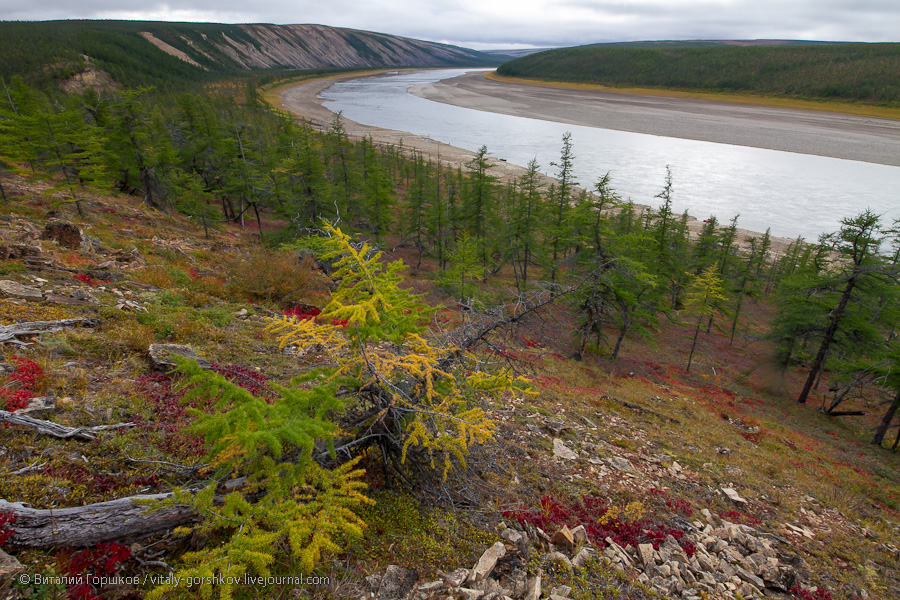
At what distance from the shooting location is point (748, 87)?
8981cm

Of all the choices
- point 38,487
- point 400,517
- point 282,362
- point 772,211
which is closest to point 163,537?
point 38,487

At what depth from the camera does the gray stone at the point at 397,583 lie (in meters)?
3.70

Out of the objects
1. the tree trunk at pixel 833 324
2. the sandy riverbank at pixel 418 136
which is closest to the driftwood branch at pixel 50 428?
the tree trunk at pixel 833 324

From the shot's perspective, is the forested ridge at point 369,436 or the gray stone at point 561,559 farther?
the gray stone at point 561,559

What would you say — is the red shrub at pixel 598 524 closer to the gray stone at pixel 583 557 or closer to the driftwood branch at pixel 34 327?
the gray stone at pixel 583 557

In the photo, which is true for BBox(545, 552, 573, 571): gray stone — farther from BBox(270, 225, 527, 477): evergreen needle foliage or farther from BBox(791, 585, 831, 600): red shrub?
BBox(791, 585, 831, 600): red shrub

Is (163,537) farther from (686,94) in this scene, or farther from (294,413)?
(686,94)

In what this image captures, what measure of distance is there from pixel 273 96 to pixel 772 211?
102 metres

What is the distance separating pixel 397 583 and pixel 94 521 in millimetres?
2599

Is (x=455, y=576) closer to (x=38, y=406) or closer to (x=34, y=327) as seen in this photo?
(x=38, y=406)

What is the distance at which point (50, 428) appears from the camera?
165 inches

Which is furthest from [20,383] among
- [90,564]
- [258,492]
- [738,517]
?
[738,517]

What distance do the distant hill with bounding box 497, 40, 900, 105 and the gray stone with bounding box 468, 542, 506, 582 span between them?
105 meters

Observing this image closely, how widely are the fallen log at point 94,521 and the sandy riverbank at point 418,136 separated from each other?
2548cm
